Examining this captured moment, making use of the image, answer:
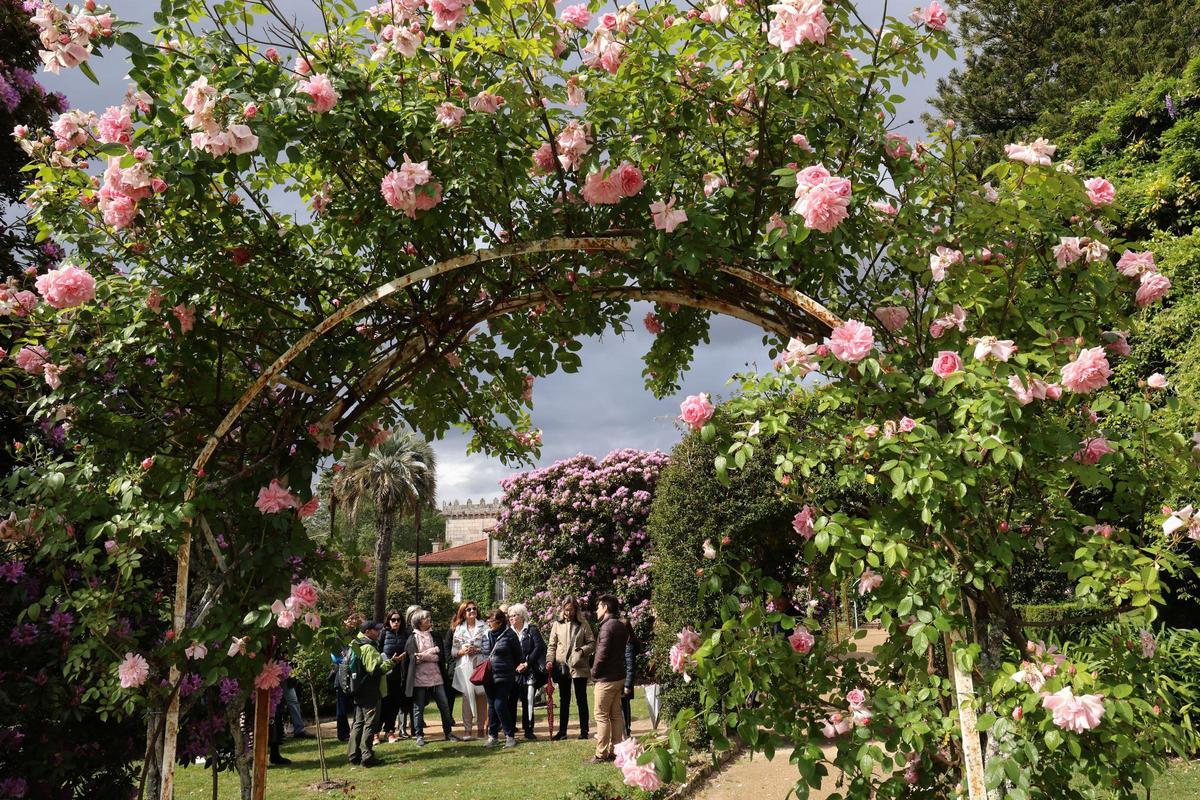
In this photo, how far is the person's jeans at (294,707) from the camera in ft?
30.6

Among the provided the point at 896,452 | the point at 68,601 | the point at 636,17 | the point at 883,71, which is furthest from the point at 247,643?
the point at 883,71

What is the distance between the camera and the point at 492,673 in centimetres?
800

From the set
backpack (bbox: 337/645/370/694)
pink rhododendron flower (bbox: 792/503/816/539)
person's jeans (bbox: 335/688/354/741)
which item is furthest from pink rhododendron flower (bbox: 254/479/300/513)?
person's jeans (bbox: 335/688/354/741)

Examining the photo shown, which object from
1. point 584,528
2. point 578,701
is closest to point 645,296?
point 578,701

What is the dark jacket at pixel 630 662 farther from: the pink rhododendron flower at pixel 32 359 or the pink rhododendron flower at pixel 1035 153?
the pink rhododendron flower at pixel 1035 153

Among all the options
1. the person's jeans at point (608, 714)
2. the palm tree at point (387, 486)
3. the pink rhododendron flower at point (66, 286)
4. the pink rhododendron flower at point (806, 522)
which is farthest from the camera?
the palm tree at point (387, 486)

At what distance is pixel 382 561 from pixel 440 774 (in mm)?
16174

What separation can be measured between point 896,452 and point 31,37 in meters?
6.57

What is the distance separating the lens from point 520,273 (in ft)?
11.4

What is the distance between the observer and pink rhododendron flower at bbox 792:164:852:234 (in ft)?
7.99

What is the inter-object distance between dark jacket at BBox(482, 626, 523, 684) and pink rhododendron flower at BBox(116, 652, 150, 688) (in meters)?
4.93

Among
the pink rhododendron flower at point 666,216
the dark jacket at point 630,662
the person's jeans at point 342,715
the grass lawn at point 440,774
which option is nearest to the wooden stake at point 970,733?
the pink rhododendron flower at point 666,216

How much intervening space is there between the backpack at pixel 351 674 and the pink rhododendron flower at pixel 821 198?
20.5ft

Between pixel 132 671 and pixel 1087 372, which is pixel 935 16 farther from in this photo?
pixel 132 671
